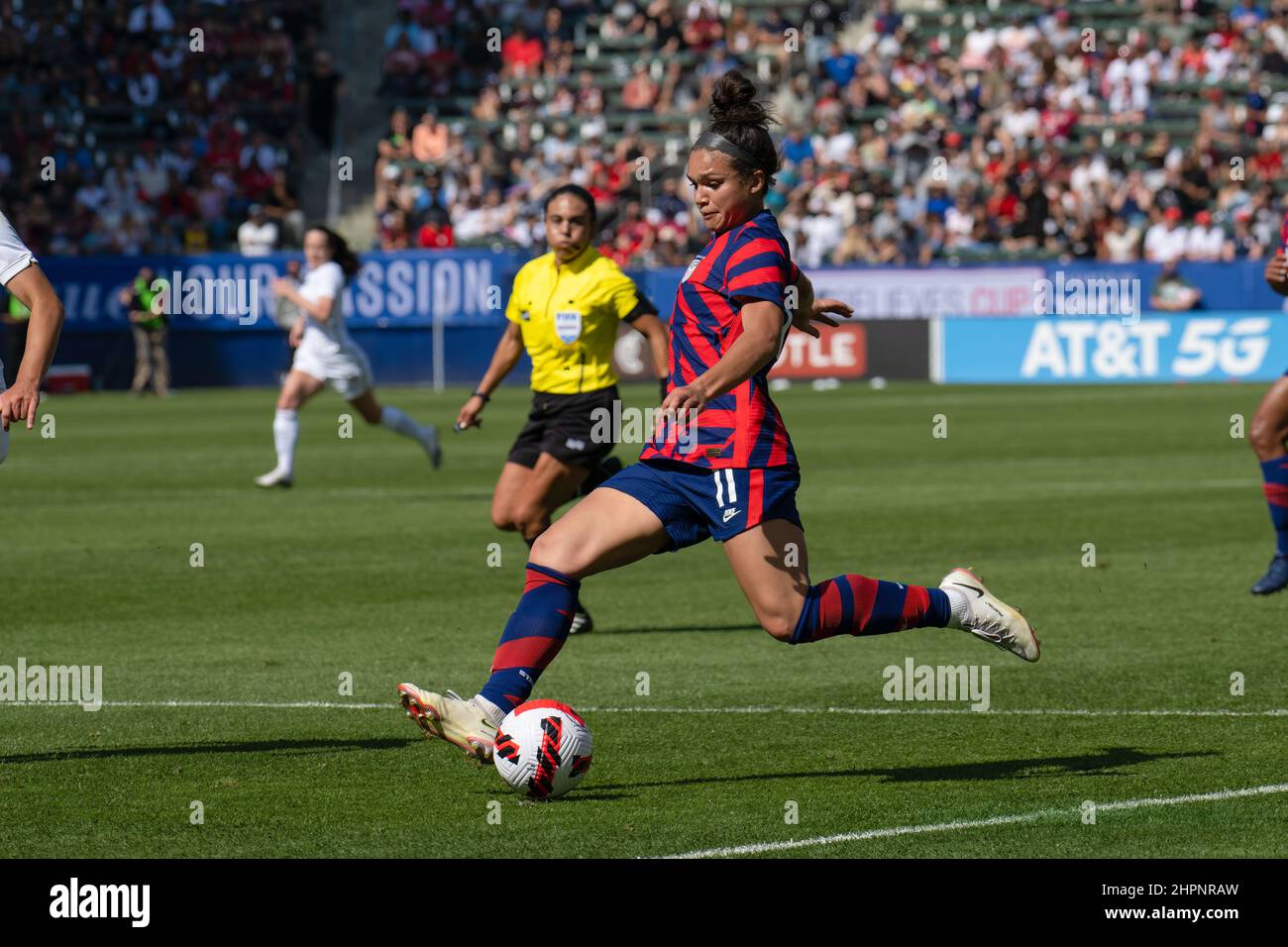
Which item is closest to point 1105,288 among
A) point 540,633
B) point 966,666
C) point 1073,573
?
point 1073,573

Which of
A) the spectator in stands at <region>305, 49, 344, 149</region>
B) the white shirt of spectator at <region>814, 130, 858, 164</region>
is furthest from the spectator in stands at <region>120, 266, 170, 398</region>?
the white shirt of spectator at <region>814, 130, 858, 164</region>

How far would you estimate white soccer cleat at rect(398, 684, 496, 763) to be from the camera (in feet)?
23.4

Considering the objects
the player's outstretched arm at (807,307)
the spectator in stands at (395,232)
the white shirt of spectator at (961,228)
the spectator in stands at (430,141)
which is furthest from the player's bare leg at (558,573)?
the spectator in stands at (430,141)

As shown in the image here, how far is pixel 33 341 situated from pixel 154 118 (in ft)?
123

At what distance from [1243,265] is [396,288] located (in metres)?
13.9

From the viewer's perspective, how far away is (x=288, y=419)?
784 inches

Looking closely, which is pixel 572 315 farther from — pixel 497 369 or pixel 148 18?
pixel 148 18

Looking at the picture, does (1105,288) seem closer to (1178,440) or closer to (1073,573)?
(1178,440)

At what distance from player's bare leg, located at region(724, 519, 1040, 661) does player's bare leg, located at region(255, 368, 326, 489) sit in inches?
484

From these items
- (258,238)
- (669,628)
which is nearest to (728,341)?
(669,628)

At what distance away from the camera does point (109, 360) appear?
1528 inches

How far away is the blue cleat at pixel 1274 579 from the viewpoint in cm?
1268

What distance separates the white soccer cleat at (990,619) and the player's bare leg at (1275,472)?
517 cm

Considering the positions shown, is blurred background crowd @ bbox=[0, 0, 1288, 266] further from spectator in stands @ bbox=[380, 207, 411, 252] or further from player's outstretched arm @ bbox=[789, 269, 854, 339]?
player's outstretched arm @ bbox=[789, 269, 854, 339]
